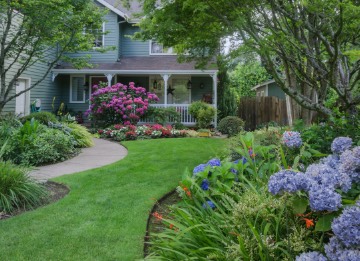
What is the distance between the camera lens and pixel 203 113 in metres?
16.0

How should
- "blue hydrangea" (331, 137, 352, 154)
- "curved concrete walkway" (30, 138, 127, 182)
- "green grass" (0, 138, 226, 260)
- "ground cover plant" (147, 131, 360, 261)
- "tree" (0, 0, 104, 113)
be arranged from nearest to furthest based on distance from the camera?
1. "ground cover plant" (147, 131, 360, 261)
2. "blue hydrangea" (331, 137, 352, 154)
3. "green grass" (0, 138, 226, 260)
4. "curved concrete walkway" (30, 138, 127, 182)
5. "tree" (0, 0, 104, 113)

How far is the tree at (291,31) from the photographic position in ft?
15.7

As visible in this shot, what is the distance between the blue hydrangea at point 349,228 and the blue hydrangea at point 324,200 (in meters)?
0.08

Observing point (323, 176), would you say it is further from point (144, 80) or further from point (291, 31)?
point (144, 80)

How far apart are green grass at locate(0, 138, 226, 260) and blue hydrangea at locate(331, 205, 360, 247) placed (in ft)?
6.98

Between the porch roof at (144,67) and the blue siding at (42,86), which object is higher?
the porch roof at (144,67)

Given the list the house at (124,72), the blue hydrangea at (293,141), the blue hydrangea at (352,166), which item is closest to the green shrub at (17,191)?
the blue hydrangea at (293,141)

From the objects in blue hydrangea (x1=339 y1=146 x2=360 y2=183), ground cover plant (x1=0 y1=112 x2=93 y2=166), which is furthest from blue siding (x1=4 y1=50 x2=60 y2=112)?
blue hydrangea (x1=339 y1=146 x2=360 y2=183)

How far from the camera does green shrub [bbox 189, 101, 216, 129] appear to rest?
16062 millimetres

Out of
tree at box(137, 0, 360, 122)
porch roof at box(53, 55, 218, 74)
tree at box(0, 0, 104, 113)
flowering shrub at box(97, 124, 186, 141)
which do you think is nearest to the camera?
tree at box(137, 0, 360, 122)

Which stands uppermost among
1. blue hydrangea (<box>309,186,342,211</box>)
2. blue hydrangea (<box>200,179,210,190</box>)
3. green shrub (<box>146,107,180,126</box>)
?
green shrub (<box>146,107,180,126</box>)

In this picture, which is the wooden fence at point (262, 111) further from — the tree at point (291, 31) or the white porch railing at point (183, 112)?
the tree at point (291, 31)

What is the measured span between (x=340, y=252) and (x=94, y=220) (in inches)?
126

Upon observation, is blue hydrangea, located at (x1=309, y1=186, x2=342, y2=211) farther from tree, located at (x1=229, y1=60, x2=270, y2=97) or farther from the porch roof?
tree, located at (x1=229, y1=60, x2=270, y2=97)
